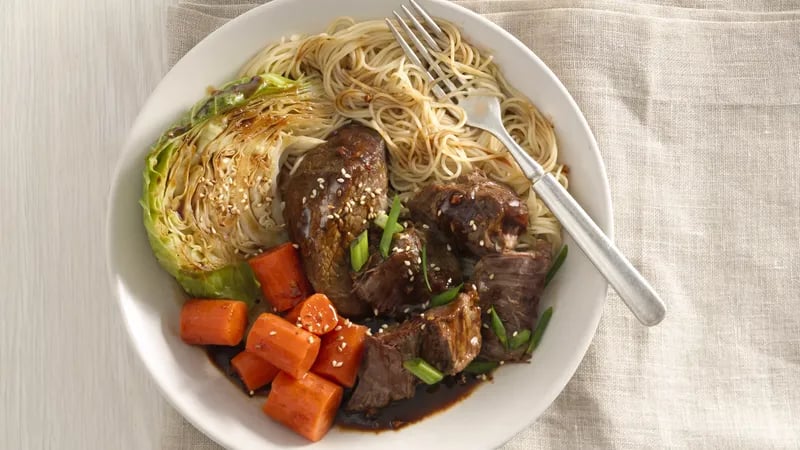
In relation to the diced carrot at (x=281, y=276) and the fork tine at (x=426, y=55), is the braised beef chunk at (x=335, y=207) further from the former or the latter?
the fork tine at (x=426, y=55)

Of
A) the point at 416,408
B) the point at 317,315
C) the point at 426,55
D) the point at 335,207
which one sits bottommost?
the point at 416,408

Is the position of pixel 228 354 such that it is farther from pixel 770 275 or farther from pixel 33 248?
pixel 770 275

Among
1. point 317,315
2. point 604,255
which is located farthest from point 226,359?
point 604,255

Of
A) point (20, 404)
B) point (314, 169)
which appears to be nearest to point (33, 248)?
point (20, 404)

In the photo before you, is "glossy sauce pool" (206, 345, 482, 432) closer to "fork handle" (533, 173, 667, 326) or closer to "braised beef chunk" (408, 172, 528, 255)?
"braised beef chunk" (408, 172, 528, 255)

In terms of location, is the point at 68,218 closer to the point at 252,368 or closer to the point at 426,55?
the point at 252,368
